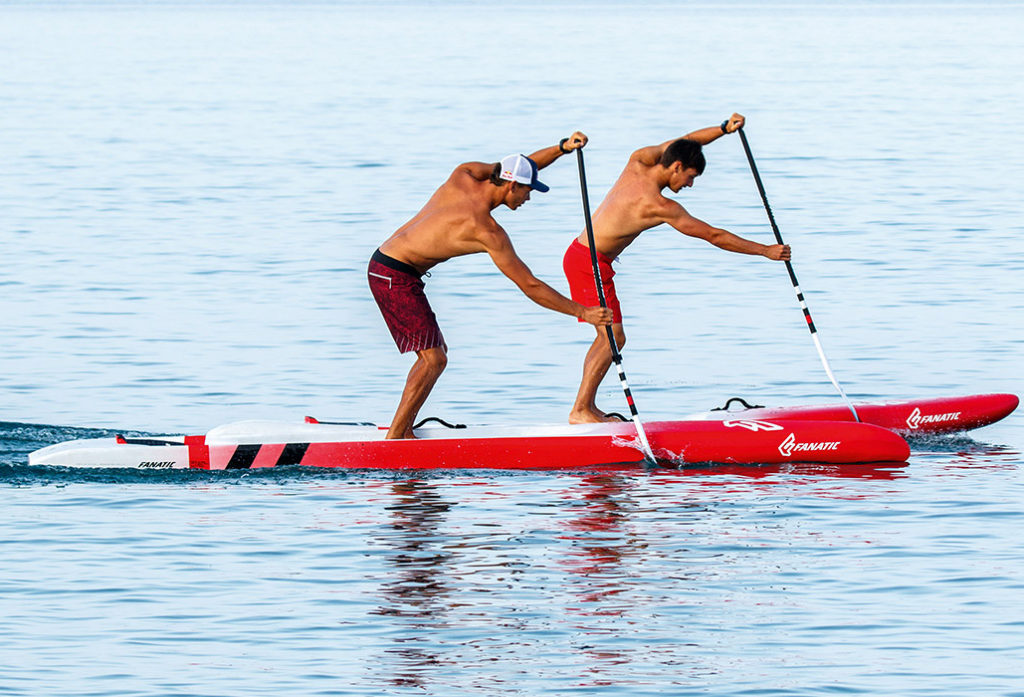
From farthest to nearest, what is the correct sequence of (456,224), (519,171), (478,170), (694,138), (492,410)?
(492,410)
(694,138)
(478,170)
(456,224)
(519,171)

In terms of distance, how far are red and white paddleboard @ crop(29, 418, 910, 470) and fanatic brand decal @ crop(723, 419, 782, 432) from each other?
0.5 inches

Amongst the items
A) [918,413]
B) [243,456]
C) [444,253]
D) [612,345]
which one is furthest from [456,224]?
[918,413]

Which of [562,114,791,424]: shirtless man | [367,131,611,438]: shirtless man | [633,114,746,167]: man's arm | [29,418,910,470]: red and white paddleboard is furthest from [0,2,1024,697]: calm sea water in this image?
[633,114,746,167]: man's arm

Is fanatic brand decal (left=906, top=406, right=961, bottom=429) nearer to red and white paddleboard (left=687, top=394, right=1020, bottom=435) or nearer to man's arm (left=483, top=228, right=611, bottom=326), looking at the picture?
red and white paddleboard (left=687, top=394, right=1020, bottom=435)

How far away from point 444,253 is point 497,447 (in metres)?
1.42

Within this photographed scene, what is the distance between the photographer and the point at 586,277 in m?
14.9

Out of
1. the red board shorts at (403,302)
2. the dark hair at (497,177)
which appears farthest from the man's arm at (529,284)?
the red board shorts at (403,302)

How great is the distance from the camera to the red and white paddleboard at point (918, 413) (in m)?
15.3

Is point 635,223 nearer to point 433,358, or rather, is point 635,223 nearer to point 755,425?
point 755,425

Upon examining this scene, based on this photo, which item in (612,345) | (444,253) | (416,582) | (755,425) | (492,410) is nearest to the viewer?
(416,582)

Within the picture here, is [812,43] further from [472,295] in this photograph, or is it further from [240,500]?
[240,500]

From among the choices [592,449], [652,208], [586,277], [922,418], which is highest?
[652,208]

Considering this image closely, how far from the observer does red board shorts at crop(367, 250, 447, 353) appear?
13.8m

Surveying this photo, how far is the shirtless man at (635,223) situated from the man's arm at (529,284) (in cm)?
111
